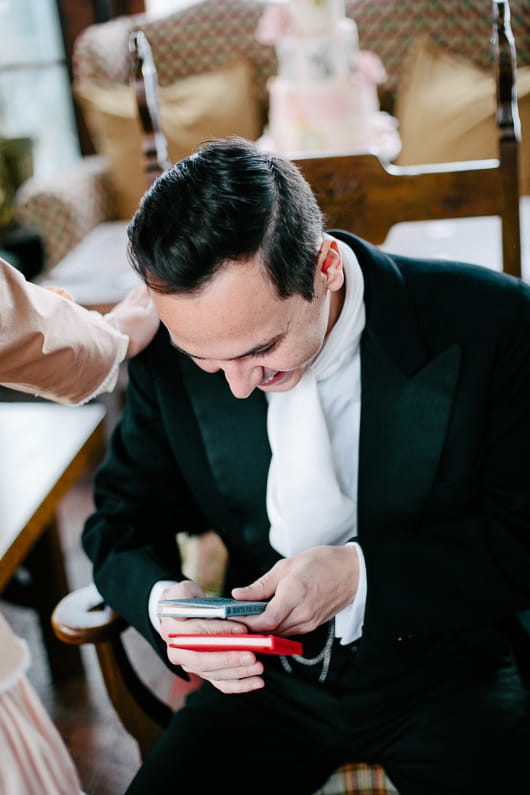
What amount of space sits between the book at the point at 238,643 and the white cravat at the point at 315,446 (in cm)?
29

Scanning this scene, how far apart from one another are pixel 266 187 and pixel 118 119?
331cm

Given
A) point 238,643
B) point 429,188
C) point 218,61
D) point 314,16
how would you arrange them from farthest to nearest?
point 218,61, point 314,16, point 429,188, point 238,643

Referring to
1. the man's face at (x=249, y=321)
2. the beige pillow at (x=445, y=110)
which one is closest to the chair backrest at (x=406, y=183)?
the man's face at (x=249, y=321)

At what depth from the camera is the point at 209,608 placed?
116 cm

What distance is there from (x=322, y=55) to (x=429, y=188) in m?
1.21

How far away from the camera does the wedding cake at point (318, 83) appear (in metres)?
2.83

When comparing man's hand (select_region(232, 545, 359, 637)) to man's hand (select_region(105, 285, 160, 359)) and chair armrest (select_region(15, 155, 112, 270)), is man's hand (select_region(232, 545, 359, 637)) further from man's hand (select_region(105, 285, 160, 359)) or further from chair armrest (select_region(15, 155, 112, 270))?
chair armrest (select_region(15, 155, 112, 270))

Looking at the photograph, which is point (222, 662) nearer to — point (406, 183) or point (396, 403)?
point (396, 403)

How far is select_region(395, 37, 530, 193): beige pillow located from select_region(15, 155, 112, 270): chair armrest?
4.90 feet

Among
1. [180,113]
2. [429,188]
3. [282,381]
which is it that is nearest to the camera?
[282,381]

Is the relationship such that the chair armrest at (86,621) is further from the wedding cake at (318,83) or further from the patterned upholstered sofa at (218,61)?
the patterned upholstered sofa at (218,61)

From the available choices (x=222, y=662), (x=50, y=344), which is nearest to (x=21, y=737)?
(x=222, y=662)

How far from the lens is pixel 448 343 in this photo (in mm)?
1426

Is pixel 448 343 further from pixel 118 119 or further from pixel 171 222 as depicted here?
pixel 118 119
